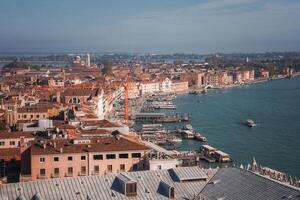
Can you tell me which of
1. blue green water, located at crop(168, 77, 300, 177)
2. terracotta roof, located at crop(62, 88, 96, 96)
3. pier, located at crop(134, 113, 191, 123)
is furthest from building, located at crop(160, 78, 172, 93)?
terracotta roof, located at crop(62, 88, 96, 96)

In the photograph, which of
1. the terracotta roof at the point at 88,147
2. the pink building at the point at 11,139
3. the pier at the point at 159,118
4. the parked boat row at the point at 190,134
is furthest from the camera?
the pier at the point at 159,118

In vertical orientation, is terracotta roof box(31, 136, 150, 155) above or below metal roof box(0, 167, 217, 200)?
below

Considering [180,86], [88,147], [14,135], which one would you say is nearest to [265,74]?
[180,86]

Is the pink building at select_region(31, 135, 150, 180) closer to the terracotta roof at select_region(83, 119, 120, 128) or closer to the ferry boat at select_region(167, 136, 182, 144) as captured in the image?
the terracotta roof at select_region(83, 119, 120, 128)

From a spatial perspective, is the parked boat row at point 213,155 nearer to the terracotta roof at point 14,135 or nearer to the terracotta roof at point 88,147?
the terracotta roof at point 14,135

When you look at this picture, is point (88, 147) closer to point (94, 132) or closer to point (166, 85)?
point (94, 132)

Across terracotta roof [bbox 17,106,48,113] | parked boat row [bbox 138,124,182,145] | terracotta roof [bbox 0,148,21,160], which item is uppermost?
terracotta roof [bbox 17,106,48,113]

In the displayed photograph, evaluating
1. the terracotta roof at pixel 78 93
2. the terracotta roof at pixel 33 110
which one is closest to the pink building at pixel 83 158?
the terracotta roof at pixel 33 110
